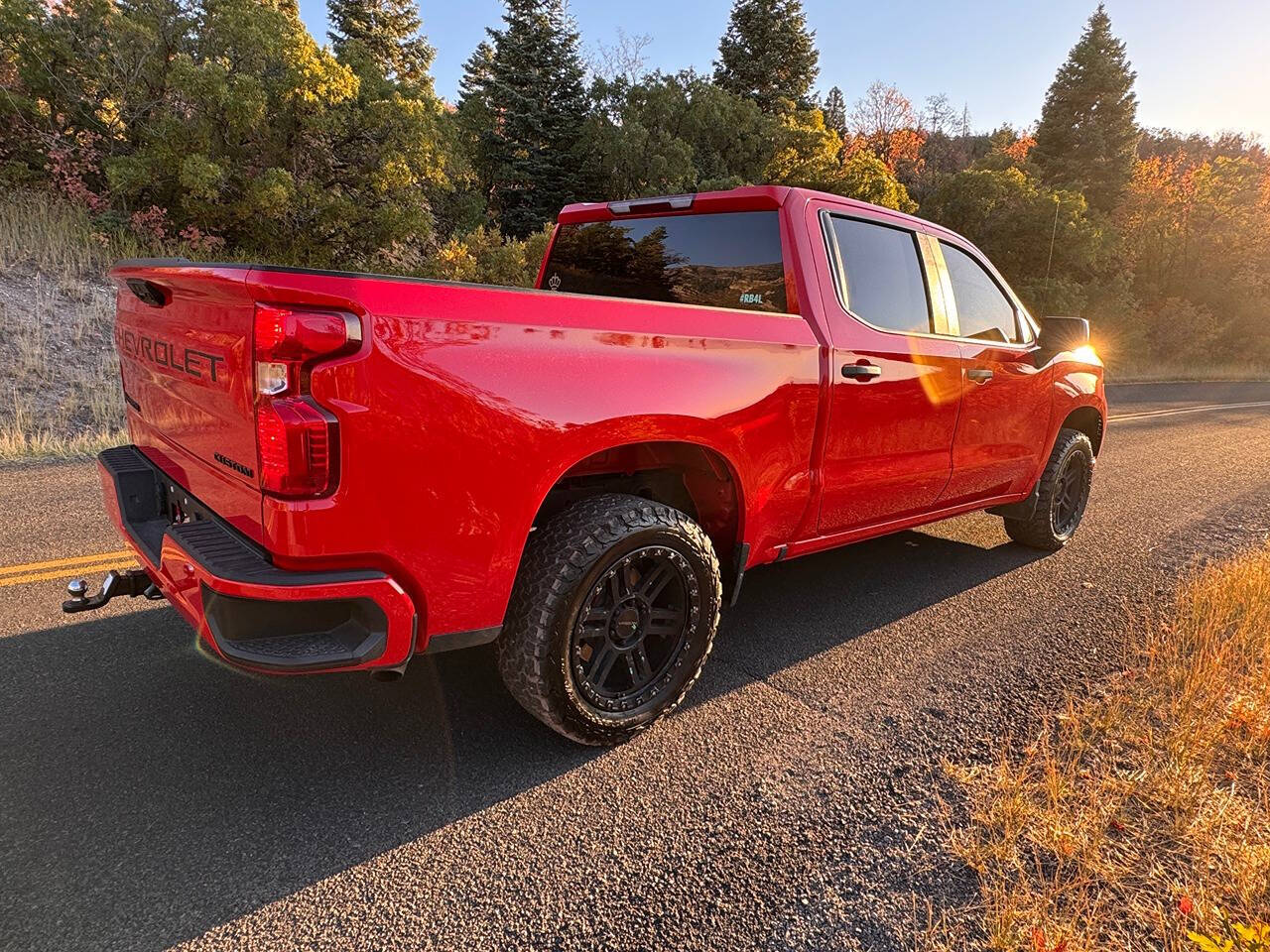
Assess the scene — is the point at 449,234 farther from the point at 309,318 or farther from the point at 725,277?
the point at 309,318

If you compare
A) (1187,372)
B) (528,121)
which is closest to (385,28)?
(528,121)

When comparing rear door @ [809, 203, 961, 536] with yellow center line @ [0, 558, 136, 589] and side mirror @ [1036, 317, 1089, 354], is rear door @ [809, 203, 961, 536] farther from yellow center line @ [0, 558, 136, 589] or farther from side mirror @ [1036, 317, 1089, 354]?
yellow center line @ [0, 558, 136, 589]

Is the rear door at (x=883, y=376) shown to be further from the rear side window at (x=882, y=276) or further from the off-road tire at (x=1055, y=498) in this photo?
the off-road tire at (x=1055, y=498)

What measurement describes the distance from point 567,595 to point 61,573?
9.40ft

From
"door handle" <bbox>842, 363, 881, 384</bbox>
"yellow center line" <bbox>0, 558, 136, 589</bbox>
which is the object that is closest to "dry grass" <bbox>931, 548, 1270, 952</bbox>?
"door handle" <bbox>842, 363, 881, 384</bbox>

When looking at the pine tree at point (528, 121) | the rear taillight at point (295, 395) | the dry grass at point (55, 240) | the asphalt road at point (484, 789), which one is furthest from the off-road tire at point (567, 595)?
the pine tree at point (528, 121)

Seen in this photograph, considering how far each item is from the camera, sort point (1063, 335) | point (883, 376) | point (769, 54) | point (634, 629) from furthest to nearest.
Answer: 1. point (769, 54)
2. point (1063, 335)
3. point (883, 376)
4. point (634, 629)

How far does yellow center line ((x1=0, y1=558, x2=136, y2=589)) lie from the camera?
11.6 ft

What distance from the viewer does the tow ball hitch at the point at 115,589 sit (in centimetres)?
250

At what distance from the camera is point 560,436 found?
2.26 m

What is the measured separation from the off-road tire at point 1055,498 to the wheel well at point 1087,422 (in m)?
0.10

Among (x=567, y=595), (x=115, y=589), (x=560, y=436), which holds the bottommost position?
(x=115, y=589)

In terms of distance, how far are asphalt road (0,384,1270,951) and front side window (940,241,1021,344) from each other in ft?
5.08

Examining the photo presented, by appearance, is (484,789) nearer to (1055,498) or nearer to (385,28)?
(1055,498)
